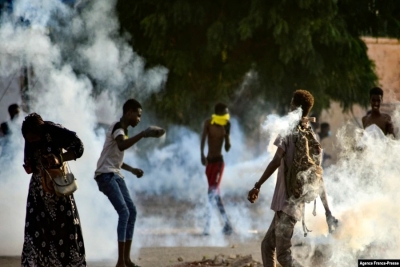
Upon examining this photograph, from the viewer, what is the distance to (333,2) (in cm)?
1431

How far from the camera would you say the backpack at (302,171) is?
659 cm

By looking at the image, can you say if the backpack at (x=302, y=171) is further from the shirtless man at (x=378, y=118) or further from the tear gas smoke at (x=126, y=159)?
the shirtless man at (x=378, y=118)

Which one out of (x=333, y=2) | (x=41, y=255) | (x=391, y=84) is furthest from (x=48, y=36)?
(x=391, y=84)

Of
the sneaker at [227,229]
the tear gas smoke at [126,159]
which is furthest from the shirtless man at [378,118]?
the sneaker at [227,229]

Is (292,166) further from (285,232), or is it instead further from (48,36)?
(48,36)

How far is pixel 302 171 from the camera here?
6.60 metres

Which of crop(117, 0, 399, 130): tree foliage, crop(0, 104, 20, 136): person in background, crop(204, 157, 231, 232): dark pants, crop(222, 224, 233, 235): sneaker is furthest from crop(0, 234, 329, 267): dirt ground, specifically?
crop(117, 0, 399, 130): tree foliage

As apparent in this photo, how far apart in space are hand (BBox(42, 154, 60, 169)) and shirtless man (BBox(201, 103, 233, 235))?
472 cm

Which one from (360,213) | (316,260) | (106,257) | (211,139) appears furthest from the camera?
(211,139)

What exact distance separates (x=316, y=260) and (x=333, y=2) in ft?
23.2

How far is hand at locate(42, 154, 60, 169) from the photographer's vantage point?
6605 mm

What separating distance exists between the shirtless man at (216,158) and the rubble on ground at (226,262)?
7.75 ft

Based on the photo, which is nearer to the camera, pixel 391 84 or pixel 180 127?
pixel 180 127

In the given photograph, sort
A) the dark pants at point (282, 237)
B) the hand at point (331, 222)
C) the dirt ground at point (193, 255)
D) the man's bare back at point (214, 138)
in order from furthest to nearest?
the man's bare back at point (214, 138), the dirt ground at point (193, 255), the hand at point (331, 222), the dark pants at point (282, 237)
